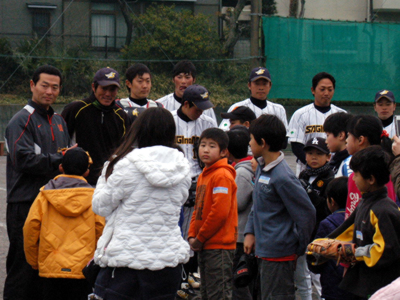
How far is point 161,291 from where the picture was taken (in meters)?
3.74

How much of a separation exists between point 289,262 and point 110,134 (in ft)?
7.73

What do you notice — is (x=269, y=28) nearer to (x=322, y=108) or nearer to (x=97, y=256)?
(x=322, y=108)

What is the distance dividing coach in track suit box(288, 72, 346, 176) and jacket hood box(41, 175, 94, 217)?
10.5 feet

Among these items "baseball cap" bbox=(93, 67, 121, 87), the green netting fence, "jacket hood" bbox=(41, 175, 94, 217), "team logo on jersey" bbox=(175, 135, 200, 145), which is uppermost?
the green netting fence

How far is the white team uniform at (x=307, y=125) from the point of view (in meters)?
7.34

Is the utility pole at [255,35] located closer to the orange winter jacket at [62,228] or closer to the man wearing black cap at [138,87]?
the man wearing black cap at [138,87]

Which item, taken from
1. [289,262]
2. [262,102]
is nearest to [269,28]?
[262,102]

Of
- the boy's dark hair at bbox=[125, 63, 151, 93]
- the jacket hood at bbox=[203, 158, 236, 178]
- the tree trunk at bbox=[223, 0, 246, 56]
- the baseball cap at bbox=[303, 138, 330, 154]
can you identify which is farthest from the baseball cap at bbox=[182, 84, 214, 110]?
the tree trunk at bbox=[223, 0, 246, 56]

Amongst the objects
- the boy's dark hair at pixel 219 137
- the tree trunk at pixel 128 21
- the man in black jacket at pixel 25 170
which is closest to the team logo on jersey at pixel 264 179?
the boy's dark hair at pixel 219 137

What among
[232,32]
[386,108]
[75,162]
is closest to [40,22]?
[232,32]

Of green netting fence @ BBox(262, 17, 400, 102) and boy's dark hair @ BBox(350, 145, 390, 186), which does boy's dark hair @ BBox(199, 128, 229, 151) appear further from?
green netting fence @ BBox(262, 17, 400, 102)

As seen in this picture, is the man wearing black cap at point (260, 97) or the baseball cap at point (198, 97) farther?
the man wearing black cap at point (260, 97)

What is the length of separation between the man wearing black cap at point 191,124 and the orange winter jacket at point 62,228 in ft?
4.94

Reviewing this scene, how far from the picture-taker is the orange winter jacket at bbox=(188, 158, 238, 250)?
512 cm
